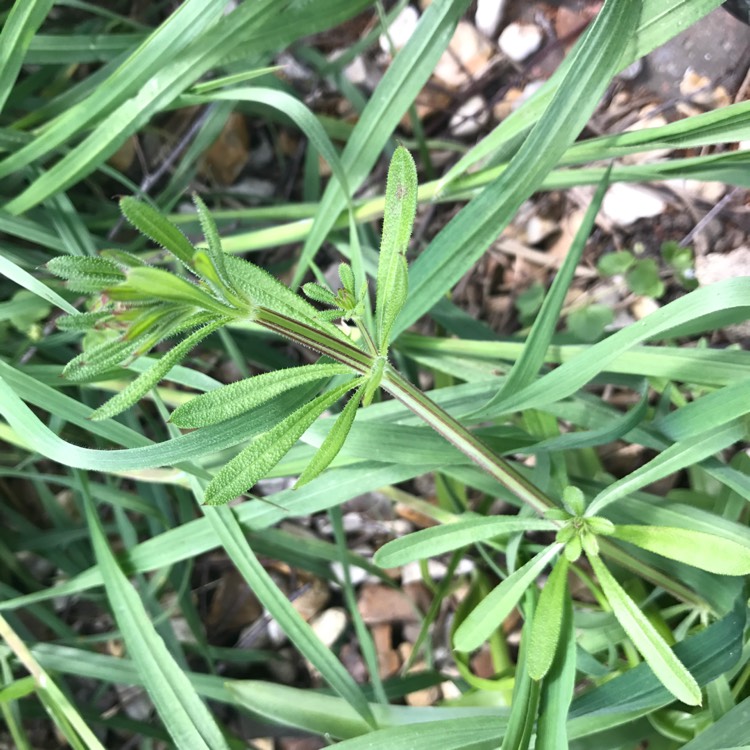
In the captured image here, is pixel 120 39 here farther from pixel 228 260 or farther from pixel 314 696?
pixel 314 696

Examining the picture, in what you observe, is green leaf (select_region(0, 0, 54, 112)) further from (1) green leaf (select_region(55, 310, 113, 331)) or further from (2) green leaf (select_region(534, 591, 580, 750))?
(2) green leaf (select_region(534, 591, 580, 750))

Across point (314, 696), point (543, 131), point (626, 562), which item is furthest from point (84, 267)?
point (314, 696)

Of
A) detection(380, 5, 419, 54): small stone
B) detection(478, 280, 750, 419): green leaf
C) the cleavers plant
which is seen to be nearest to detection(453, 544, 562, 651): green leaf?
the cleavers plant

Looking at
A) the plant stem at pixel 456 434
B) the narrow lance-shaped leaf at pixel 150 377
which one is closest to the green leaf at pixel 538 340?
the plant stem at pixel 456 434

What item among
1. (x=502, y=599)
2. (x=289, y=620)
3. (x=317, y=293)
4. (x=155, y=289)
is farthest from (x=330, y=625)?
(x=155, y=289)

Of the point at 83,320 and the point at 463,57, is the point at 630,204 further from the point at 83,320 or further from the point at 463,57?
the point at 83,320
